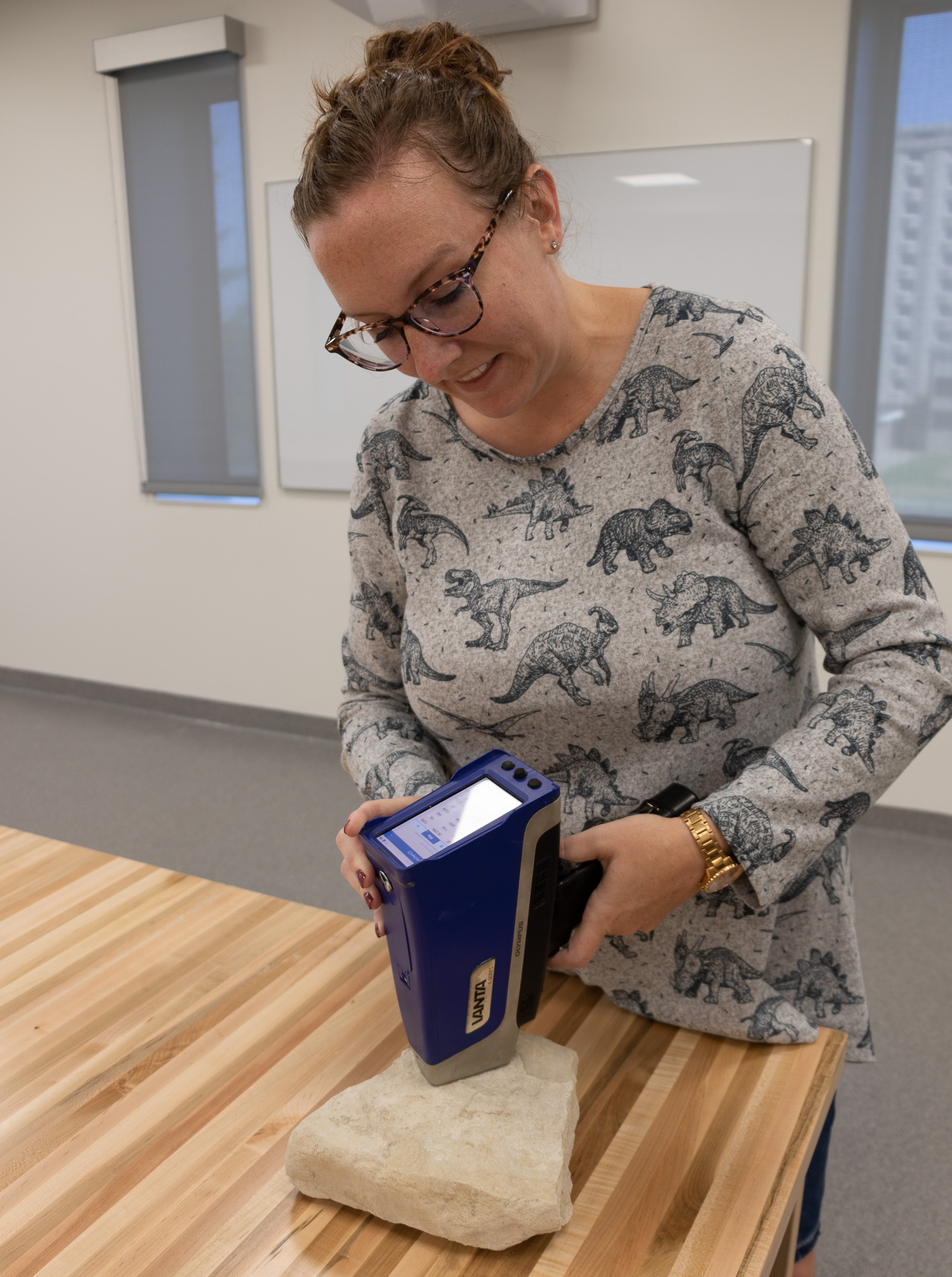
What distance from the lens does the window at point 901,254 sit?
262cm

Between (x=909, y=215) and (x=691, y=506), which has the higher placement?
(x=909, y=215)

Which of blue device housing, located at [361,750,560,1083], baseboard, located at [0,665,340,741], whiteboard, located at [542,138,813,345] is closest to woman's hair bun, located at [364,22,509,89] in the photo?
blue device housing, located at [361,750,560,1083]

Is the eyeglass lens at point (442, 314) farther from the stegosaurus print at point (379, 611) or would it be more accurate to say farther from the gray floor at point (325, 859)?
the gray floor at point (325, 859)

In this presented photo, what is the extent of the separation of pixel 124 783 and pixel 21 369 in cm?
188

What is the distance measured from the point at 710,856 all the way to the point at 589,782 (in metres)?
0.18

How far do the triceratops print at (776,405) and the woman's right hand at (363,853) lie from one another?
449mm

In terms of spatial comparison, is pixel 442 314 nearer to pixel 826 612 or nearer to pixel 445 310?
pixel 445 310

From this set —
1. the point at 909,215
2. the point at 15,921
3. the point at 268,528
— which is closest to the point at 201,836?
the point at 268,528

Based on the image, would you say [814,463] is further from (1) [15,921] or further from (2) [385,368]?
(1) [15,921]

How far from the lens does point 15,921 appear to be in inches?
47.3

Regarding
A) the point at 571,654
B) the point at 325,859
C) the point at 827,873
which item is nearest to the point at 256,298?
the point at 325,859

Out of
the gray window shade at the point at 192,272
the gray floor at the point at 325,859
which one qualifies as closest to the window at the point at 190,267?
the gray window shade at the point at 192,272

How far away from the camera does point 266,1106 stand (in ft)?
2.99

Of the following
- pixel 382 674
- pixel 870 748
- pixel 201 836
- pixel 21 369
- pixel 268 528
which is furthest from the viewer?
pixel 21 369
